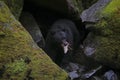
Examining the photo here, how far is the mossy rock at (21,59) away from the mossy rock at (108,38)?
1.83 m

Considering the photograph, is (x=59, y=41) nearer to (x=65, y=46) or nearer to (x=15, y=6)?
(x=65, y=46)

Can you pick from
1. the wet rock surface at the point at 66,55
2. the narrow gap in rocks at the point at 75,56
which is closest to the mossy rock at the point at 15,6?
the wet rock surface at the point at 66,55

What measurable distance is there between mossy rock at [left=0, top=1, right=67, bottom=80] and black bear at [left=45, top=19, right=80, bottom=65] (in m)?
1.56

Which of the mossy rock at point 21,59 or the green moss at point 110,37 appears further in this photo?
the green moss at point 110,37

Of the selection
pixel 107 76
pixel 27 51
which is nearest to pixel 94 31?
pixel 107 76

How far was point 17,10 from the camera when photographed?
5.07m

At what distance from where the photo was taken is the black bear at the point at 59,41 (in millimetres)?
5418

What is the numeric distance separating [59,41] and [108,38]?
81 centimetres

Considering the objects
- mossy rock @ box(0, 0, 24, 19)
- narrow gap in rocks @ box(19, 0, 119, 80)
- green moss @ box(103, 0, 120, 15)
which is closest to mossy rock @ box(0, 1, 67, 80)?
mossy rock @ box(0, 0, 24, 19)

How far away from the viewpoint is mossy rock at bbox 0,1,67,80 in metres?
3.42

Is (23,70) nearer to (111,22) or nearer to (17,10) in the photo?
(17,10)

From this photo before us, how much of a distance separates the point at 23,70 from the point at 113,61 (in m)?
2.15

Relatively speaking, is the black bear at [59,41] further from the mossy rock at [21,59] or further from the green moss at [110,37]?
the mossy rock at [21,59]

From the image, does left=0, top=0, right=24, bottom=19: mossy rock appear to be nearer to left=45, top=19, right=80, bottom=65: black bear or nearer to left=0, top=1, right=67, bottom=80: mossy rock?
left=45, top=19, right=80, bottom=65: black bear
